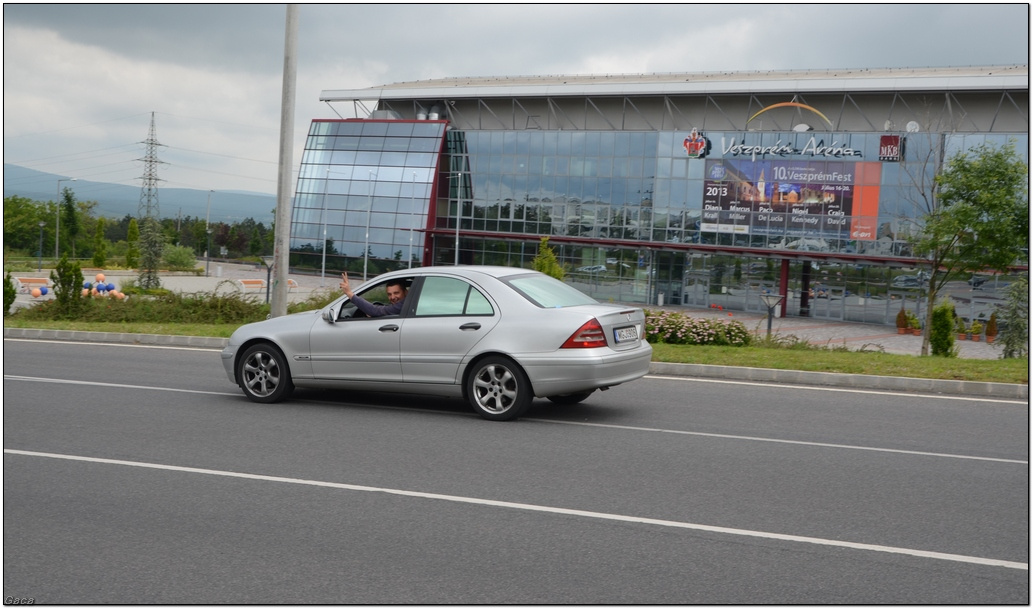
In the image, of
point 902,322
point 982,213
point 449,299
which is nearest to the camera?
point 449,299

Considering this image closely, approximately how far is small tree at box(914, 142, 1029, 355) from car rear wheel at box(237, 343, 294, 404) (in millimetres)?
16424

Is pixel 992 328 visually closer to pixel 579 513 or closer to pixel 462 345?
pixel 462 345

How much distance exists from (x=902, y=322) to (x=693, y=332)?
30.7m

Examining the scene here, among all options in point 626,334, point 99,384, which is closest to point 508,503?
point 626,334

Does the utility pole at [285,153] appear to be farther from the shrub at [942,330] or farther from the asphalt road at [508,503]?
the shrub at [942,330]

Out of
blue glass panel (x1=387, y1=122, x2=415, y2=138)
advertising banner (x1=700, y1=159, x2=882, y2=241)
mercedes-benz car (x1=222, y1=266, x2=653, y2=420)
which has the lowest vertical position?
mercedes-benz car (x1=222, y1=266, x2=653, y2=420)

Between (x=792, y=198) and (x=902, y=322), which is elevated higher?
(x=792, y=198)

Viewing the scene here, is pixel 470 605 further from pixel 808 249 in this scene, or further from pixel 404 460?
pixel 808 249

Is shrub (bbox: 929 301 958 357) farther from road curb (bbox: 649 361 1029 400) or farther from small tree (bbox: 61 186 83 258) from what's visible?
small tree (bbox: 61 186 83 258)

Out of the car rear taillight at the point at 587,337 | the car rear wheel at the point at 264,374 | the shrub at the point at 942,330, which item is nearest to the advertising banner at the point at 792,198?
the shrub at the point at 942,330

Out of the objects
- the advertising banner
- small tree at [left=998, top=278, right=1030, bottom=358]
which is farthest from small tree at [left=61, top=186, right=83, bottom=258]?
small tree at [left=998, top=278, right=1030, bottom=358]

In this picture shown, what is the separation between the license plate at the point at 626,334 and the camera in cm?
940

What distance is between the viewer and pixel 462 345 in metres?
9.38

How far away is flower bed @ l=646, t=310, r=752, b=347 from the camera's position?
17.7 metres
